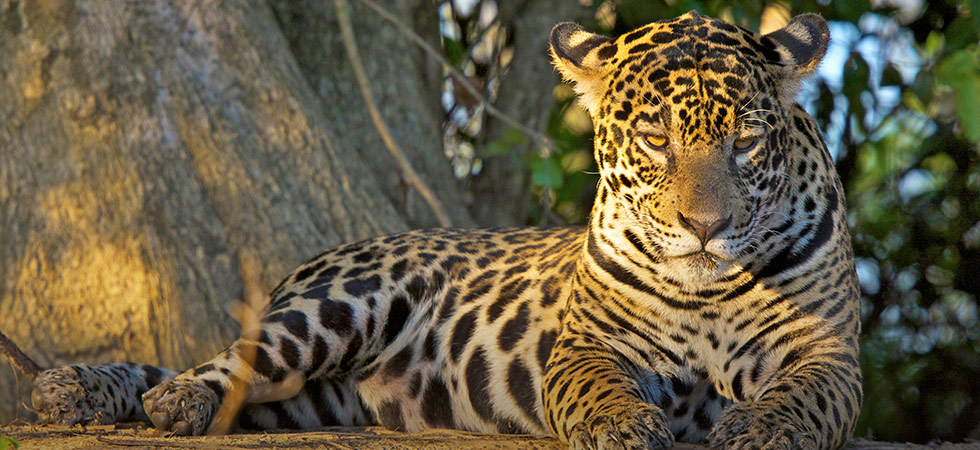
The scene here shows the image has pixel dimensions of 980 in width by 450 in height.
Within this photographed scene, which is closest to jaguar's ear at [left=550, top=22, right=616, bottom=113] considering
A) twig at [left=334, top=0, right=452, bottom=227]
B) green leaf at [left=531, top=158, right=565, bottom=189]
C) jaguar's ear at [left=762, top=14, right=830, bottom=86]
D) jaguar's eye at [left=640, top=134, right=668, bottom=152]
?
jaguar's eye at [left=640, top=134, right=668, bottom=152]

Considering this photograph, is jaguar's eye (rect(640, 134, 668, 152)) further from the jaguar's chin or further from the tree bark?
the tree bark

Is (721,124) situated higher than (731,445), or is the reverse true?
(721,124)

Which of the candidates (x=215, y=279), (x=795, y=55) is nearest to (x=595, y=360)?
(x=795, y=55)

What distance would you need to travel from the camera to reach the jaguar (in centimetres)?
396

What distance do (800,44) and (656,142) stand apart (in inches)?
34.5

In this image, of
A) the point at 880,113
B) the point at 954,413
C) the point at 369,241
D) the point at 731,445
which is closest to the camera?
the point at 731,445

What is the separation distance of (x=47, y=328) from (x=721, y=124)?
4058mm

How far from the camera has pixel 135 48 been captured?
5.96 meters

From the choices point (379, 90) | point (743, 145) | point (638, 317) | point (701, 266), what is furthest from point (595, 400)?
point (379, 90)

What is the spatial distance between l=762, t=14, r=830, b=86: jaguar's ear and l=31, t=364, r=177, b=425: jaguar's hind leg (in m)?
3.47

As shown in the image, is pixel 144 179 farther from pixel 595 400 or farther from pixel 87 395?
pixel 595 400

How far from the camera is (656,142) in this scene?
4117mm

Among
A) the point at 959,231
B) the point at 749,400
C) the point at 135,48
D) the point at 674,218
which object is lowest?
the point at 959,231

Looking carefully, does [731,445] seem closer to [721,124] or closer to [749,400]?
[749,400]
